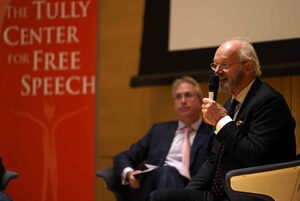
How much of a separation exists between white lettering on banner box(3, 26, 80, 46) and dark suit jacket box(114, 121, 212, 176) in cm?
132

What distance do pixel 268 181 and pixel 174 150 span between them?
1.52m

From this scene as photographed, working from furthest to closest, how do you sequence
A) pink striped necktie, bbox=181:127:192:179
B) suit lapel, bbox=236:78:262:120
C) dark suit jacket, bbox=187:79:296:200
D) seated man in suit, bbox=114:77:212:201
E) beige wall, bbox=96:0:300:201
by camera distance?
beige wall, bbox=96:0:300:201
pink striped necktie, bbox=181:127:192:179
seated man in suit, bbox=114:77:212:201
suit lapel, bbox=236:78:262:120
dark suit jacket, bbox=187:79:296:200

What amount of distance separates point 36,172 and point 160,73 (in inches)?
63.2

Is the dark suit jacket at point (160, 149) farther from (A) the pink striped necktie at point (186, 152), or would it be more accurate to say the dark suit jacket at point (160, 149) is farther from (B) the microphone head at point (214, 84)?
(B) the microphone head at point (214, 84)

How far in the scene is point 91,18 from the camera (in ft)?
14.5

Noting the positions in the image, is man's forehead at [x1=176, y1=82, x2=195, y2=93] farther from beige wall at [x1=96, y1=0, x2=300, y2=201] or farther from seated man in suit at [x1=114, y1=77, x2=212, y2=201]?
beige wall at [x1=96, y1=0, x2=300, y2=201]

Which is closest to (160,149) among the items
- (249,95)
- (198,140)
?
(198,140)

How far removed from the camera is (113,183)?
3.56 metres

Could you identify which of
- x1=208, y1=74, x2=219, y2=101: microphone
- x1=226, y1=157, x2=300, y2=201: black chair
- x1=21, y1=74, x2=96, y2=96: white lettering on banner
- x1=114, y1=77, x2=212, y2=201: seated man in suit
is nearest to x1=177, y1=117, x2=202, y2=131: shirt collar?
x1=114, y1=77, x2=212, y2=201: seated man in suit

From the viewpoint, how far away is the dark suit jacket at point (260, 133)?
224cm

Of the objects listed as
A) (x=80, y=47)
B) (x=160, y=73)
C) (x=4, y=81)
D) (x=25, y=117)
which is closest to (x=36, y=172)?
(x=25, y=117)

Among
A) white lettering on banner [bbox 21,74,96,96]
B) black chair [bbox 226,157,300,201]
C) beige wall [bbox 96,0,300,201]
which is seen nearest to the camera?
black chair [bbox 226,157,300,201]

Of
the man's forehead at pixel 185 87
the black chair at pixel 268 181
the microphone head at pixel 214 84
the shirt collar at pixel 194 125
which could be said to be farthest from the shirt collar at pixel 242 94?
the man's forehead at pixel 185 87

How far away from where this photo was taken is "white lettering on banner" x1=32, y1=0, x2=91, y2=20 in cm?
444
